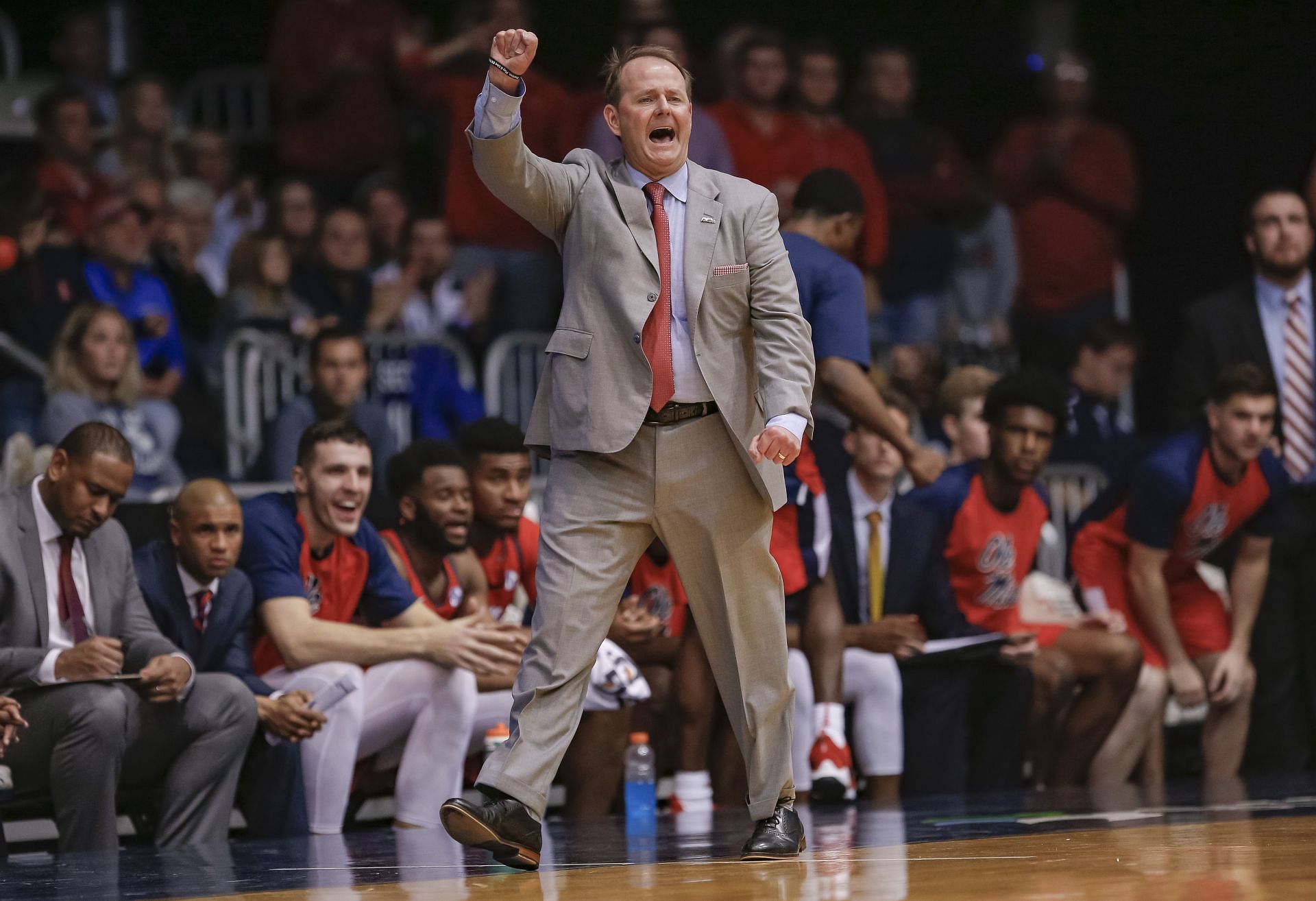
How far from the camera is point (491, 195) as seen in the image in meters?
9.07

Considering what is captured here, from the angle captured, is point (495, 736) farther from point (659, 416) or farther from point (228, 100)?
point (228, 100)

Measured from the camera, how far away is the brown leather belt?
421 centimetres

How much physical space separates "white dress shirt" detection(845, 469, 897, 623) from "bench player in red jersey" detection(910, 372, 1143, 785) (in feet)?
0.69

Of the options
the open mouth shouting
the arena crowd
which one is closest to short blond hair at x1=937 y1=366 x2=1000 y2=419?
the arena crowd

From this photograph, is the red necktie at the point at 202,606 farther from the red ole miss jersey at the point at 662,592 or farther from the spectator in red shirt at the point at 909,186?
the spectator in red shirt at the point at 909,186

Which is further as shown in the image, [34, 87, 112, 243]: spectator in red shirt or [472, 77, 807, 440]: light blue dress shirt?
[34, 87, 112, 243]: spectator in red shirt

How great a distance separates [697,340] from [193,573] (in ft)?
7.62

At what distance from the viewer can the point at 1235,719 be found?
7430 mm

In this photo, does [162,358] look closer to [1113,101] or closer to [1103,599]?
[1103,599]

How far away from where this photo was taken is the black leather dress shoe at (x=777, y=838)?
4.21 metres

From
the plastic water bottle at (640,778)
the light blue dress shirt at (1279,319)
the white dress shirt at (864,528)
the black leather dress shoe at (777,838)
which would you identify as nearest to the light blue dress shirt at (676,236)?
the black leather dress shoe at (777,838)

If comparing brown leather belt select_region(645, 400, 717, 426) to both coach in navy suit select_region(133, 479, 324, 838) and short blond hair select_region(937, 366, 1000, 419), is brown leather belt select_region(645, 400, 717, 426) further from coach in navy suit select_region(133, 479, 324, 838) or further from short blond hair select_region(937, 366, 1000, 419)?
short blond hair select_region(937, 366, 1000, 419)

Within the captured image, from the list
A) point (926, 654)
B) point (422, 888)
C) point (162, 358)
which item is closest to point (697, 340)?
point (422, 888)

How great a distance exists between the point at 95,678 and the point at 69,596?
362mm
